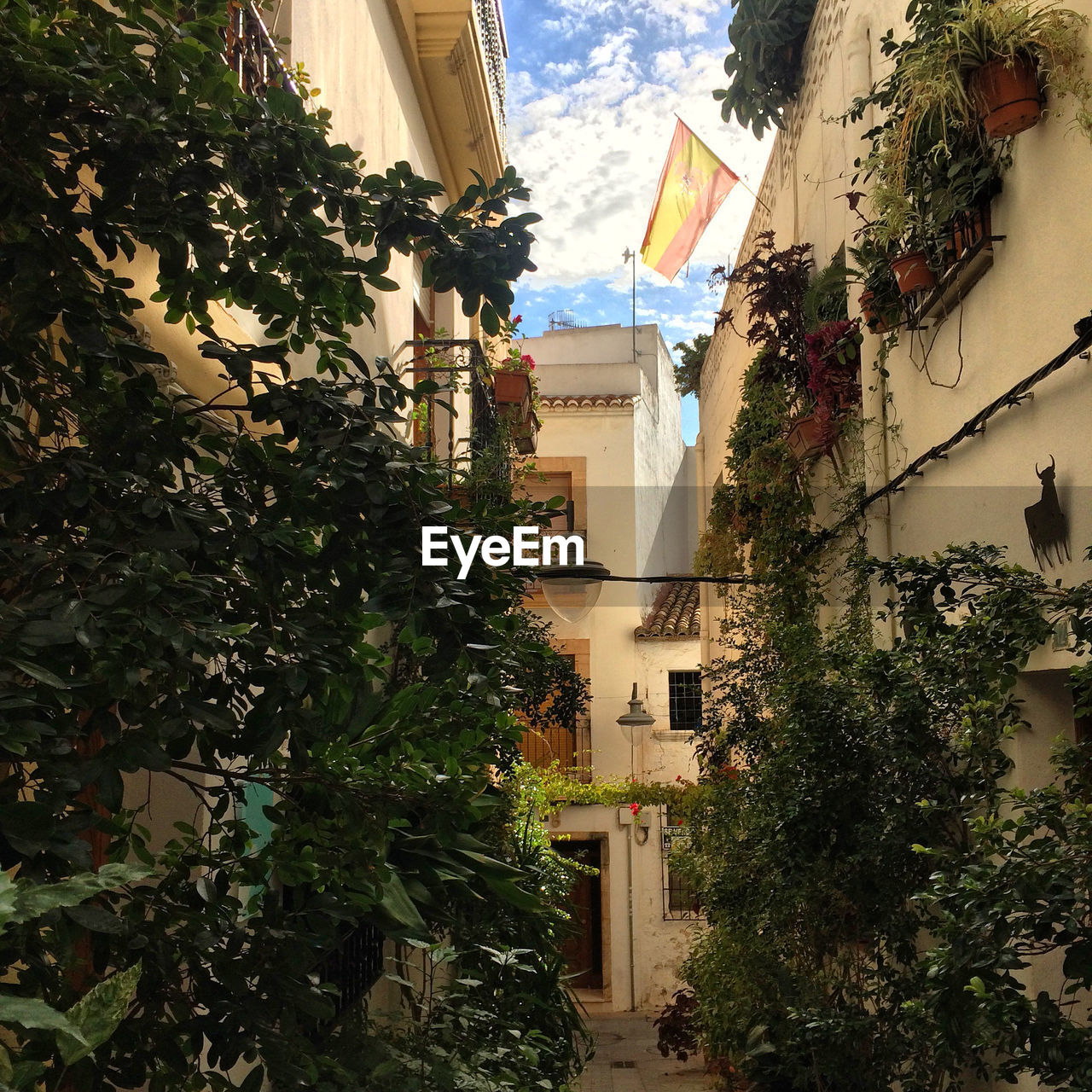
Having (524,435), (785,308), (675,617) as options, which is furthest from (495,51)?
(675,617)

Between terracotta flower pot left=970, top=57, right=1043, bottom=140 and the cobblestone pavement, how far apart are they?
6967mm

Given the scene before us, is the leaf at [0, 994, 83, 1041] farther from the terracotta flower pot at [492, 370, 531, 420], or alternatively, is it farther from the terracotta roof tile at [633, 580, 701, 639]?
the terracotta roof tile at [633, 580, 701, 639]

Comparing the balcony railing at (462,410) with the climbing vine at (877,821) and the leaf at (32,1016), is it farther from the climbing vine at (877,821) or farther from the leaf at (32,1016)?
the leaf at (32,1016)

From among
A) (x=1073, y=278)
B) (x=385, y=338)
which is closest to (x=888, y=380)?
(x=1073, y=278)

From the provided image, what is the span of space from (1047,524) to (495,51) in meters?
7.34

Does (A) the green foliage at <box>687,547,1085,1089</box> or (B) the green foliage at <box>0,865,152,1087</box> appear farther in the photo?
(A) the green foliage at <box>687,547,1085,1089</box>

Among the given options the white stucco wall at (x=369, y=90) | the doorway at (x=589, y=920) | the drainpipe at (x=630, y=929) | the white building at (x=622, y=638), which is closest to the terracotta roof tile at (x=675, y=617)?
the white building at (x=622, y=638)

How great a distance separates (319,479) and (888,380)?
4119 mm

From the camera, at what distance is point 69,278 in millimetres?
1706

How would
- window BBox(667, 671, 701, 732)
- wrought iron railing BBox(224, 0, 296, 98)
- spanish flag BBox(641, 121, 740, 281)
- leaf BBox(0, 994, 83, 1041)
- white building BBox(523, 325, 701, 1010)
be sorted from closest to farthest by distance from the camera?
leaf BBox(0, 994, 83, 1041)
wrought iron railing BBox(224, 0, 296, 98)
spanish flag BBox(641, 121, 740, 281)
white building BBox(523, 325, 701, 1010)
window BBox(667, 671, 701, 732)

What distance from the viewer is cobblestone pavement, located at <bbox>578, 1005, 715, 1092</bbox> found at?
9.88m

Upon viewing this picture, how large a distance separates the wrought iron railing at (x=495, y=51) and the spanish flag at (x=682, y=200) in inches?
57.9

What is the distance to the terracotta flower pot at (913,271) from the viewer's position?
171 inches

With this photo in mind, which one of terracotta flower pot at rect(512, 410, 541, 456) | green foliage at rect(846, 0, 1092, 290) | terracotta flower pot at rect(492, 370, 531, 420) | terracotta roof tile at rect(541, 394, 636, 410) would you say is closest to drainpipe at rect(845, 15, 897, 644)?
green foliage at rect(846, 0, 1092, 290)
